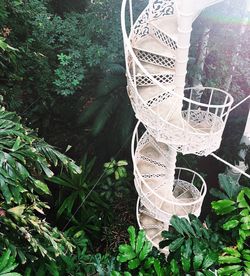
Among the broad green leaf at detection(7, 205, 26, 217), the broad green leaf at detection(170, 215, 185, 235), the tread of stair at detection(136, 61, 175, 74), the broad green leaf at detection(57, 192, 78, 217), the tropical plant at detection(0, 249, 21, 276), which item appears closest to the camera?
the tropical plant at detection(0, 249, 21, 276)

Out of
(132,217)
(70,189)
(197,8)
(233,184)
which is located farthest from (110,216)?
(197,8)

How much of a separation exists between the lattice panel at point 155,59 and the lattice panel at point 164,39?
7.6 inches

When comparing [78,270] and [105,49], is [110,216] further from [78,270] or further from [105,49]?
[105,49]

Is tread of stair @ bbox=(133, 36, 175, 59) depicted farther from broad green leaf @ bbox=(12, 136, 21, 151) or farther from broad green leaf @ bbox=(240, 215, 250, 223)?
broad green leaf @ bbox=(240, 215, 250, 223)

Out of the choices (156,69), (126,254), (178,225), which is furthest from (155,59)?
(126,254)

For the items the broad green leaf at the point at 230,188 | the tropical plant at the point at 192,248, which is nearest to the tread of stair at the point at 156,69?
the broad green leaf at the point at 230,188

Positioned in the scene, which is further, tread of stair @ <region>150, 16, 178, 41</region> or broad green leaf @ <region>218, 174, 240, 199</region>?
tread of stair @ <region>150, 16, 178, 41</region>

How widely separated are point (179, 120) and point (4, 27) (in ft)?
10.4

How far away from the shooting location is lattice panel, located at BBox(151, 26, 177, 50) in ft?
13.9

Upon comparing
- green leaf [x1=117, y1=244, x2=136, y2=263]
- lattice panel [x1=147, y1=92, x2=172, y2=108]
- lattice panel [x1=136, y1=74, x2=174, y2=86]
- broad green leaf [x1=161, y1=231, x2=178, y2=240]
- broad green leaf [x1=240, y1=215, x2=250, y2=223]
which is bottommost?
broad green leaf [x1=161, y1=231, x2=178, y2=240]

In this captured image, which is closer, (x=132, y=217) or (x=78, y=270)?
(x=78, y=270)

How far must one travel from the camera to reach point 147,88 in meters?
4.35

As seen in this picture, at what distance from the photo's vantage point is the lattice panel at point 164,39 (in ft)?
13.9

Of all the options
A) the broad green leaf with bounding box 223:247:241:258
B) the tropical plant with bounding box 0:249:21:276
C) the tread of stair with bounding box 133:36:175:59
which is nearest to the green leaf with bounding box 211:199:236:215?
the broad green leaf with bounding box 223:247:241:258
